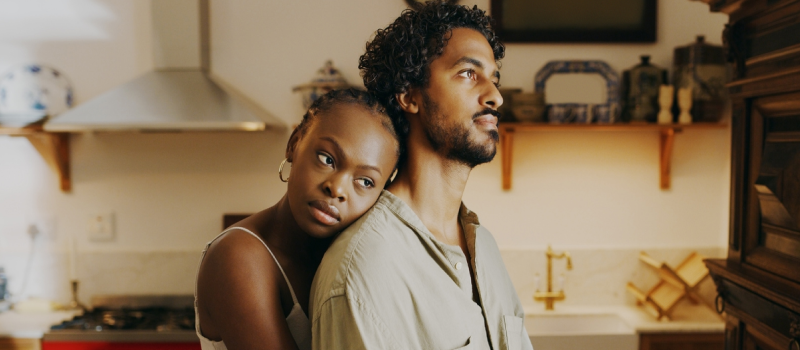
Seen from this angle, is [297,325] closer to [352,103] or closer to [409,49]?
[352,103]

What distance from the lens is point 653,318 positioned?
237cm

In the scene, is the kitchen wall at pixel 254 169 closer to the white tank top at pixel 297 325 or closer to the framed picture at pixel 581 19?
the framed picture at pixel 581 19

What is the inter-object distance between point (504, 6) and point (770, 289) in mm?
1616

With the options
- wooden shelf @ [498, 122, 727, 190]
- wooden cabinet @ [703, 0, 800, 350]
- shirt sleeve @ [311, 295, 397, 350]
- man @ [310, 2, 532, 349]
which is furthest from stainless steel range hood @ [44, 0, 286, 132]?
wooden cabinet @ [703, 0, 800, 350]

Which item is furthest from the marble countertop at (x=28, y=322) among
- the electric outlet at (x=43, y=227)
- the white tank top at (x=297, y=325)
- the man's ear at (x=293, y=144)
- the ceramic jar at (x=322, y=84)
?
the man's ear at (x=293, y=144)

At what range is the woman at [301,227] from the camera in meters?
0.84

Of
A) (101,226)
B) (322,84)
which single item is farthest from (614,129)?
(101,226)

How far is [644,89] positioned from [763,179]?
967 millimetres

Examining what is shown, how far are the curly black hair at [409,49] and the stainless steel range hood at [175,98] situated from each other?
49.3 inches

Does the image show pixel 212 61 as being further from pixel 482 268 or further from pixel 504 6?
pixel 482 268

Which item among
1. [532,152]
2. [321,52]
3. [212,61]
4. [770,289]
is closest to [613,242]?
[532,152]

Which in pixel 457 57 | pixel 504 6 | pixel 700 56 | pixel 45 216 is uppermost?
pixel 504 6

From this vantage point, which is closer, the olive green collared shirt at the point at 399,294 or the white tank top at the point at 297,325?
the olive green collared shirt at the point at 399,294

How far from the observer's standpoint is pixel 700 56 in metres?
2.36
